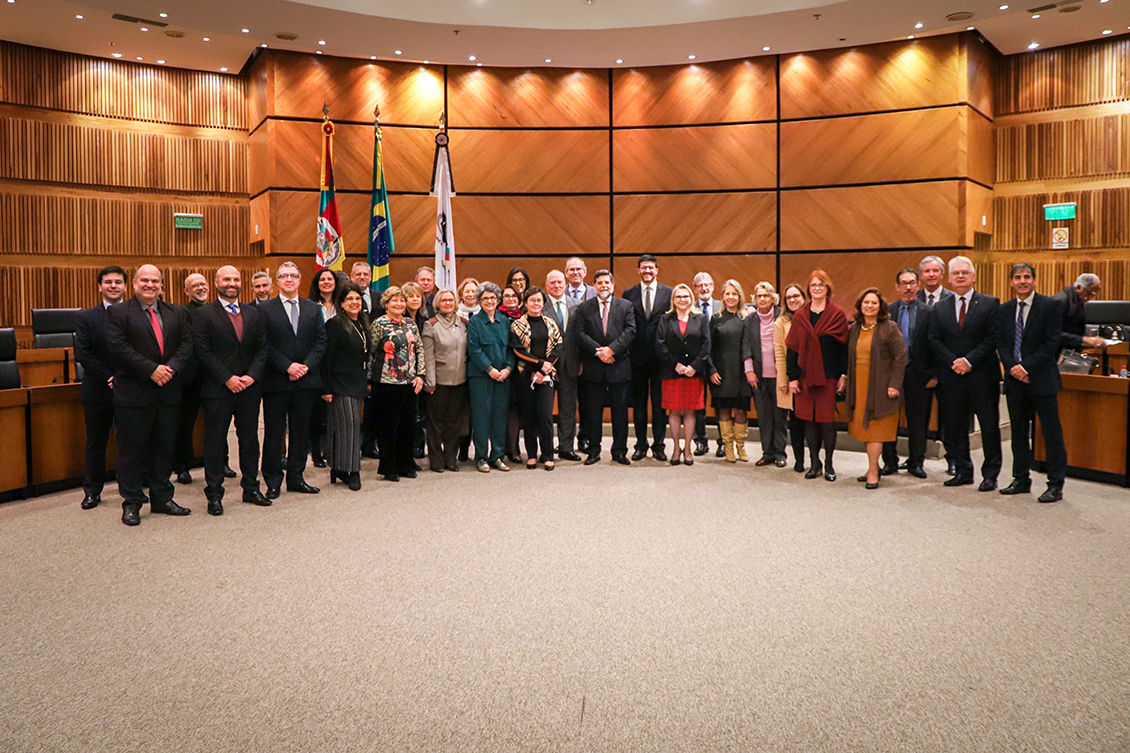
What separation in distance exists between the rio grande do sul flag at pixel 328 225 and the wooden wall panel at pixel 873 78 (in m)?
5.63

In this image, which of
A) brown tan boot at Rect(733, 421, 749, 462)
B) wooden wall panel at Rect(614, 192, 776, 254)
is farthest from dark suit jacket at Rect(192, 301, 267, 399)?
wooden wall panel at Rect(614, 192, 776, 254)

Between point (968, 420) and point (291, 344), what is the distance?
4838 mm

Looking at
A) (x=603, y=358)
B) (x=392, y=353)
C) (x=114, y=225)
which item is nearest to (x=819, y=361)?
(x=603, y=358)

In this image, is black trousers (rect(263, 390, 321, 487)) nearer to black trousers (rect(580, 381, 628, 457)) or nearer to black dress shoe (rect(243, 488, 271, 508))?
black dress shoe (rect(243, 488, 271, 508))

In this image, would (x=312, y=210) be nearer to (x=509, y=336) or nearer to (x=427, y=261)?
(x=427, y=261)

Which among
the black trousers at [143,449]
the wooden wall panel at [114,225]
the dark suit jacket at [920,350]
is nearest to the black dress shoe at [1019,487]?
the dark suit jacket at [920,350]

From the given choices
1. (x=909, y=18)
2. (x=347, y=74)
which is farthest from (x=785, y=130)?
(x=347, y=74)

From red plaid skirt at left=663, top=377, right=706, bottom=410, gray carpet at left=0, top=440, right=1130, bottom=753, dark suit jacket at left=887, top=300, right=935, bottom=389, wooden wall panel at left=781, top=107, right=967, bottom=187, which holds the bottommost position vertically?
gray carpet at left=0, top=440, right=1130, bottom=753

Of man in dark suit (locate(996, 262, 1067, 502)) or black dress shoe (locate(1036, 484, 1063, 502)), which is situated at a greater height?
man in dark suit (locate(996, 262, 1067, 502))

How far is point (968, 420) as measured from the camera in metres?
5.96

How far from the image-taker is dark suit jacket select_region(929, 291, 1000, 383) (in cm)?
563

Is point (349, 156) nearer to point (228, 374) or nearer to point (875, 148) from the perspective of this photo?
point (228, 374)

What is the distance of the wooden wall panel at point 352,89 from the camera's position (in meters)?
9.96

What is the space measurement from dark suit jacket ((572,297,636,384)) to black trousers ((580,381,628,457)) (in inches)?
3.3
